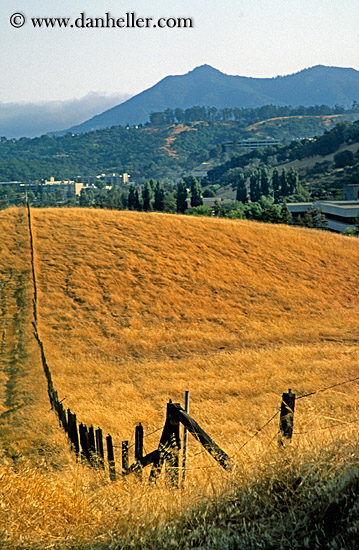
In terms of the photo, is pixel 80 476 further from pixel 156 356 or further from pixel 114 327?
pixel 114 327

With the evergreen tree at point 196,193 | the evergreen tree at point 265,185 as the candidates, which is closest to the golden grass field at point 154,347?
the evergreen tree at point 196,193

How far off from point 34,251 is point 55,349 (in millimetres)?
13224

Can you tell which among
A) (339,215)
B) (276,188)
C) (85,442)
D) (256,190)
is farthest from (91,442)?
(276,188)

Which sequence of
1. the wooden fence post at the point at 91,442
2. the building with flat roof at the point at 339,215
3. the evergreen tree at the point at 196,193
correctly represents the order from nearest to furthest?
the wooden fence post at the point at 91,442, the building with flat roof at the point at 339,215, the evergreen tree at the point at 196,193

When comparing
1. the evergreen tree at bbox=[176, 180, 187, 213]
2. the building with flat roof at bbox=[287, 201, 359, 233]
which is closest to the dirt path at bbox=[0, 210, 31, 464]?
the evergreen tree at bbox=[176, 180, 187, 213]

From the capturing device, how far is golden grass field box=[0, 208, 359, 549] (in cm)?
557

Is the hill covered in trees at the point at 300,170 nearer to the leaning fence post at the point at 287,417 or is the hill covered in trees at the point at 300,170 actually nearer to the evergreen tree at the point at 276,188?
the evergreen tree at the point at 276,188

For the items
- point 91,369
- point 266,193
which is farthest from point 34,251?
point 266,193

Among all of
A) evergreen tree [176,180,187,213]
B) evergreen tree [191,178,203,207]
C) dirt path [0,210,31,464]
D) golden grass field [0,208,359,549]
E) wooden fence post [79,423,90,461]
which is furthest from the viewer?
evergreen tree [176,180,187,213]

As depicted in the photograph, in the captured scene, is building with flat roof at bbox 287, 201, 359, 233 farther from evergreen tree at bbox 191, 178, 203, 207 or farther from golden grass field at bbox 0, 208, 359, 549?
golden grass field at bbox 0, 208, 359, 549

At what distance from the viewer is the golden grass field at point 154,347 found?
219 inches

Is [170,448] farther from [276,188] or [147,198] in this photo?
[276,188]

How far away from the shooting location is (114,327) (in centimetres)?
2503

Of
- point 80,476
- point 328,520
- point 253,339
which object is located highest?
point 328,520
